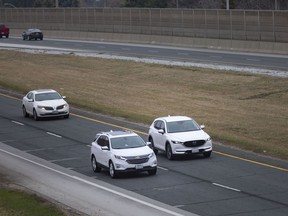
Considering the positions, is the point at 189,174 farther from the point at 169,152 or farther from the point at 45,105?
the point at 45,105

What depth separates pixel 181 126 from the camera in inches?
1228

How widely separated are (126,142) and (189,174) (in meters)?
2.37

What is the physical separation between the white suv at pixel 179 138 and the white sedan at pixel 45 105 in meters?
12.0

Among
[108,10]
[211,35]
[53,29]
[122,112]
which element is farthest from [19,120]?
[53,29]

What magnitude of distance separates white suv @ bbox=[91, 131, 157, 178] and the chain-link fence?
149ft

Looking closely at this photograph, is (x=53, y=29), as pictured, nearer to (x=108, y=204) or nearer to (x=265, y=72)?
(x=265, y=72)

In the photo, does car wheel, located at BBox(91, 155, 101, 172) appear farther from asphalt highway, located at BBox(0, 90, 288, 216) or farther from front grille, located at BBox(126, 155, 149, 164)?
front grille, located at BBox(126, 155, 149, 164)

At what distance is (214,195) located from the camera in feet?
77.4

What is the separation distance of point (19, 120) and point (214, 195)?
2245 cm

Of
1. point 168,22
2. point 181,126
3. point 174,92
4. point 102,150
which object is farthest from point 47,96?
point 168,22

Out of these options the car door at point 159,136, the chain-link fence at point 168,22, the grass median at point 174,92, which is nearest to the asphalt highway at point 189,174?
the car door at point 159,136

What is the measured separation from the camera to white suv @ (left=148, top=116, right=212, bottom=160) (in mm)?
29859

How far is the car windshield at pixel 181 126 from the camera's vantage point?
101 ft

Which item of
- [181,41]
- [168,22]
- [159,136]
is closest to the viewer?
[159,136]
